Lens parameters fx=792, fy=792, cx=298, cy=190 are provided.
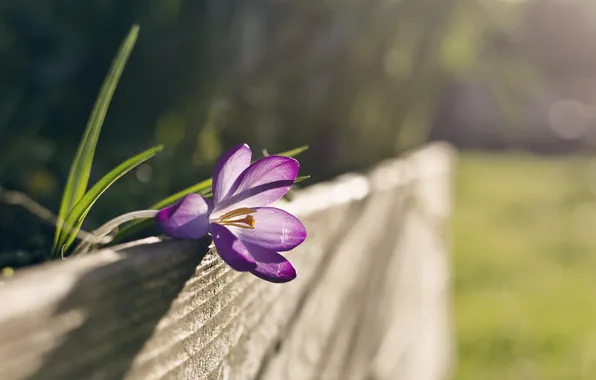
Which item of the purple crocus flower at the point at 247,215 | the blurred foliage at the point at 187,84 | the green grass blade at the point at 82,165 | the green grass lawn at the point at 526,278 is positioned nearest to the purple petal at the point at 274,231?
the purple crocus flower at the point at 247,215

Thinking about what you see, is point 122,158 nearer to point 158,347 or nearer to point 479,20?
point 158,347

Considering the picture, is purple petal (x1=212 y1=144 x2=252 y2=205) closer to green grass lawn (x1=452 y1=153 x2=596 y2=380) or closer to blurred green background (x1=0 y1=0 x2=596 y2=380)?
blurred green background (x1=0 y1=0 x2=596 y2=380)

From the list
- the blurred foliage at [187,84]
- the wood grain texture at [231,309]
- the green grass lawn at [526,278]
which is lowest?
the wood grain texture at [231,309]

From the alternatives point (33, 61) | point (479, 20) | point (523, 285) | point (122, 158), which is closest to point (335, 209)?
point (122, 158)

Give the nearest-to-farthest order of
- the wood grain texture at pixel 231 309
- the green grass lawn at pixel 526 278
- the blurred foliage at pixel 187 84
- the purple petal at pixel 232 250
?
the wood grain texture at pixel 231 309 → the purple petal at pixel 232 250 → the blurred foliage at pixel 187 84 → the green grass lawn at pixel 526 278

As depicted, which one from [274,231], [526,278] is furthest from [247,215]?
[526,278]

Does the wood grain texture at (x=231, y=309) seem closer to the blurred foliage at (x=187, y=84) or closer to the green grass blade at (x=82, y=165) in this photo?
the green grass blade at (x=82, y=165)

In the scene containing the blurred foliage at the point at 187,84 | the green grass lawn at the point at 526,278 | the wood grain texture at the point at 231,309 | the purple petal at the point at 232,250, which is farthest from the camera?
the green grass lawn at the point at 526,278

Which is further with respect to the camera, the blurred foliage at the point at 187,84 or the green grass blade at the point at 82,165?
the blurred foliage at the point at 187,84

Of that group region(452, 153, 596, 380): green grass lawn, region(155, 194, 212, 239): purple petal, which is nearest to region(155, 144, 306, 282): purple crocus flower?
region(155, 194, 212, 239): purple petal
